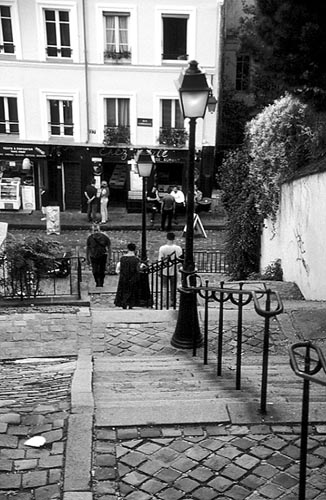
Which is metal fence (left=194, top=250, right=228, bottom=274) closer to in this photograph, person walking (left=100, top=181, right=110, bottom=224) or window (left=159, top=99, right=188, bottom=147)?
person walking (left=100, top=181, right=110, bottom=224)

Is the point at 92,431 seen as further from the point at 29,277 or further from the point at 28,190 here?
the point at 28,190

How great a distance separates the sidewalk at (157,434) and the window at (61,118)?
16.5 metres

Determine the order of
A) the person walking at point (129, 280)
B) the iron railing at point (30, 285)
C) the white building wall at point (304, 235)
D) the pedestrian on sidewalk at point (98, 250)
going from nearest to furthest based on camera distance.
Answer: the white building wall at point (304, 235), the person walking at point (129, 280), the iron railing at point (30, 285), the pedestrian on sidewalk at point (98, 250)

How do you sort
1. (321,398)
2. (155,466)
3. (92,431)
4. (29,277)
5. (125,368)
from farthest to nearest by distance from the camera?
(29,277) < (125,368) < (321,398) < (92,431) < (155,466)

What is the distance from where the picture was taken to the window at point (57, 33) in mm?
20312

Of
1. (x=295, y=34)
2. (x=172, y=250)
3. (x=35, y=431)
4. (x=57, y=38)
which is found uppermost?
(x=57, y=38)

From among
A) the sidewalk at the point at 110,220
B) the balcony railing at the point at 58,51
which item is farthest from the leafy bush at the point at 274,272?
the balcony railing at the point at 58,51

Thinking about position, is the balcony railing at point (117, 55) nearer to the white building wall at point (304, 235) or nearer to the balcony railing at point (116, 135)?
the balcony railing at point (116, 135)

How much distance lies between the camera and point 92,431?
3.98 meters

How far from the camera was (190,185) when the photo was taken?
614cm

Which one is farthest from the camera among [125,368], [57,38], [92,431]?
[57,38]

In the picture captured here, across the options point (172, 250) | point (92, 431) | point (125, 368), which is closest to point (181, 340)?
point (125, 368)

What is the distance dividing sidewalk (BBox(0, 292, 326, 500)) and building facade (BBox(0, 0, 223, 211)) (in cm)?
1624

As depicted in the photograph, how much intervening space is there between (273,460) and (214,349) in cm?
299
